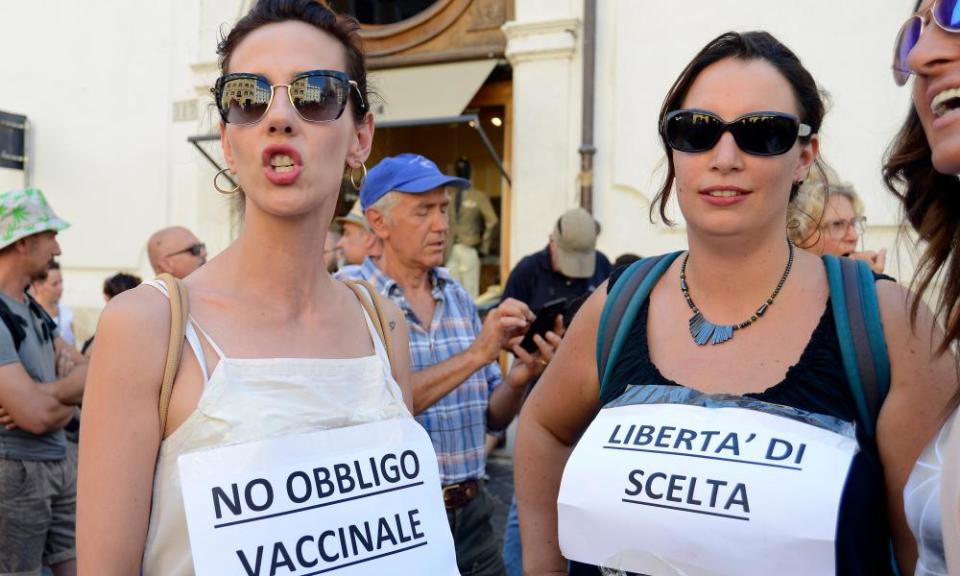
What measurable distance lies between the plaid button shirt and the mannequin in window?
16.0 feet

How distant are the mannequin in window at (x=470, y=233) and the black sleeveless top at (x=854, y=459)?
650cm

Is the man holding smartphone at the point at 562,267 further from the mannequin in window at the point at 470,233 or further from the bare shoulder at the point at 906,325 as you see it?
the bare shoulder at the point at 906,325

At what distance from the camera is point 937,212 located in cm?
157

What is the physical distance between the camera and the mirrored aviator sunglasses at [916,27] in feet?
4.14

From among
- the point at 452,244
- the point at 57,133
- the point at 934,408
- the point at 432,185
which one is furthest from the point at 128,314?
the point at 57,133

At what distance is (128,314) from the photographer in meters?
1.44

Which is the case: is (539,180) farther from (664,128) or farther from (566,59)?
(664,128)

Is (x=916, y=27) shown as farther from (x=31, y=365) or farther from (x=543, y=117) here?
(x=543, y=117)

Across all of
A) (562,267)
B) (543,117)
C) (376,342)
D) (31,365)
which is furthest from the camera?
(543,117)

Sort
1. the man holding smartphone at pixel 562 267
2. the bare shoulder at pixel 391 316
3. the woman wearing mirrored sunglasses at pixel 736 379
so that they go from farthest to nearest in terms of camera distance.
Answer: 1. the man holding smartphone at pixel 562 267
2. the bare shoulder at pixel 391 316
3. the woman wearing mirrored sunglasses at pixel 736 379

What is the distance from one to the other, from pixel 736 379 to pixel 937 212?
48 cm

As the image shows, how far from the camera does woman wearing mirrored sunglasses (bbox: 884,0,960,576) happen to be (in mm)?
1220

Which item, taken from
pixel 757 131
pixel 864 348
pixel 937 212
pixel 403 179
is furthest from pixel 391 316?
pixel 403 179

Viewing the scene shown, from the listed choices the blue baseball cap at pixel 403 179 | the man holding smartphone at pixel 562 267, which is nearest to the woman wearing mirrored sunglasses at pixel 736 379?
the blue baseball cap at pixel 403 179
